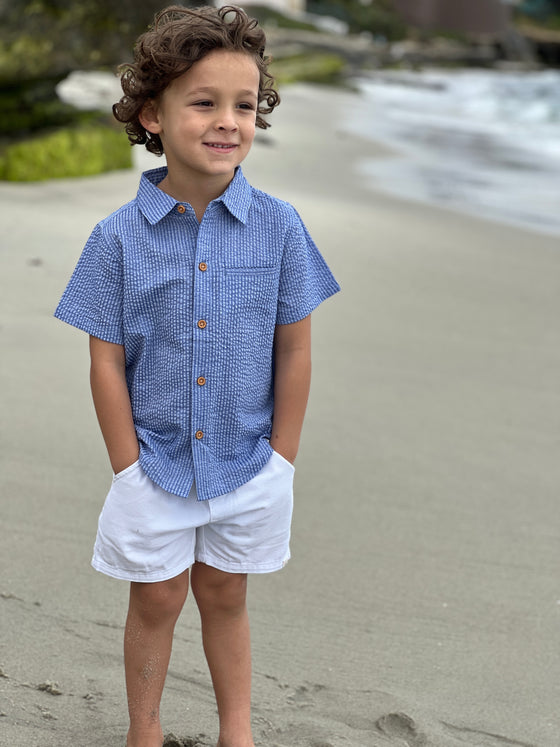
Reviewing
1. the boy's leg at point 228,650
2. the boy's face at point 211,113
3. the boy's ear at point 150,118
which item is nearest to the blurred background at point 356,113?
the boy's ear at point 150,118

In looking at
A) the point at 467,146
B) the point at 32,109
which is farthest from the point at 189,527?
the point at 467,146

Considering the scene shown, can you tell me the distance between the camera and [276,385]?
1970 mm

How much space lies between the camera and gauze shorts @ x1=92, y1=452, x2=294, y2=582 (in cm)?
187

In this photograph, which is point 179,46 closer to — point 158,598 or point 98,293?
point 98,293

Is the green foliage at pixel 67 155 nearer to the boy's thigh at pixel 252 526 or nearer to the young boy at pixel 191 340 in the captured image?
the young boy at pixel 191 340

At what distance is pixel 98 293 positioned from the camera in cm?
184

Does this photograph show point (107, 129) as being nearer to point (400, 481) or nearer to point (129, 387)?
point (400, 481)

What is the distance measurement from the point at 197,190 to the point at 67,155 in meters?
6.33

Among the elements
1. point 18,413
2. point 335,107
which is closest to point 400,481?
point 18,413

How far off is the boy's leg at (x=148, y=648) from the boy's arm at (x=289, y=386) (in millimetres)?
337

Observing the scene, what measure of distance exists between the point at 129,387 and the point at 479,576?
1.44 meters

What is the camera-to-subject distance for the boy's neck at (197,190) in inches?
74.9

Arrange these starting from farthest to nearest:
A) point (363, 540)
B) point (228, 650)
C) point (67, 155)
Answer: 1. point (67, 155)
2. point (363, 540)
3. point (228, 650)

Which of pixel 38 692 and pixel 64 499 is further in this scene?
pixel 64 499
